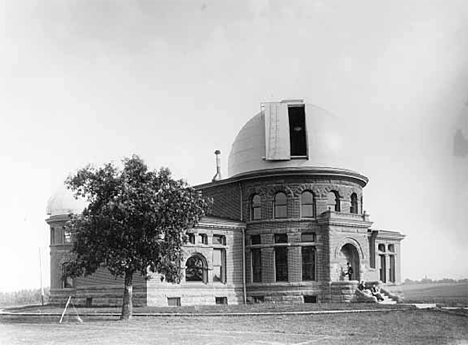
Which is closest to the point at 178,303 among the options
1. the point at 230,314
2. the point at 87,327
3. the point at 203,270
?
the point at 203,270

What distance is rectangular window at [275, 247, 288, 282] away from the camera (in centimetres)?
4025

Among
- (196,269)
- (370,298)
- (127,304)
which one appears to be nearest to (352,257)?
(370,298)

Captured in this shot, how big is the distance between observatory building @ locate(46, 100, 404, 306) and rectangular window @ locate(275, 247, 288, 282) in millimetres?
57


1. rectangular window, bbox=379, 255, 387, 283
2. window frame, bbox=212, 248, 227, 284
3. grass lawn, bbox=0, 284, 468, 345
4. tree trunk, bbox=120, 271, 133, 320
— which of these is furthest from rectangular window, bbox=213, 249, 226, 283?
tree trunk, bbox=120, 271, 133, 320

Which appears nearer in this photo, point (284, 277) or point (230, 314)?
point (230, 314)

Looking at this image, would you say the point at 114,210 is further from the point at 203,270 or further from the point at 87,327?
the point at 203,270

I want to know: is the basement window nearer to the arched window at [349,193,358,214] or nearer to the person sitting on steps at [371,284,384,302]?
the person sitting on steps at [371,284,384,302]

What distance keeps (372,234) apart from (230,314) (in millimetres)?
18073

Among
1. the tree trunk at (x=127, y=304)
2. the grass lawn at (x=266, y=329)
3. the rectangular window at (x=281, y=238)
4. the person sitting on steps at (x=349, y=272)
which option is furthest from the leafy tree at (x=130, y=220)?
the person sitting on steps at (x=349, y=272)

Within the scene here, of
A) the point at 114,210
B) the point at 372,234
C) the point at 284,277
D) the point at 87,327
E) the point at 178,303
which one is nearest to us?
the point at 87,327

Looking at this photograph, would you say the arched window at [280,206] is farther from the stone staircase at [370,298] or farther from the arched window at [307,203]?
the stone staircase at [370,298]

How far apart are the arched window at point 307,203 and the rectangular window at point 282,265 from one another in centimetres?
232

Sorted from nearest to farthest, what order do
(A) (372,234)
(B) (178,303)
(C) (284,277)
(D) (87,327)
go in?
(D) (87,327) < (B) (178,303) < (C) (284,277) < (A) (372,234)

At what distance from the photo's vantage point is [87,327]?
23.7 m
